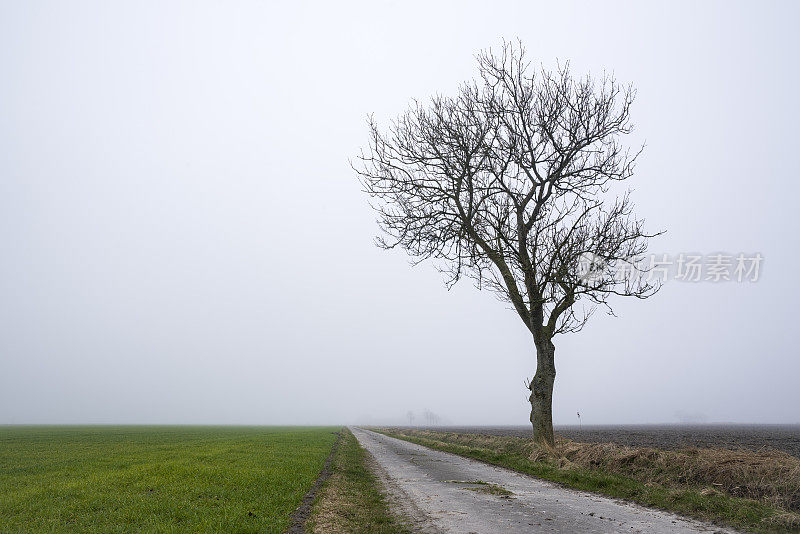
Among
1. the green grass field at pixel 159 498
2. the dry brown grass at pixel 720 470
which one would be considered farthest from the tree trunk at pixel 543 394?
the green grass field at pixel 159 498

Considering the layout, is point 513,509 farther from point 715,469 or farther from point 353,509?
point 715,469

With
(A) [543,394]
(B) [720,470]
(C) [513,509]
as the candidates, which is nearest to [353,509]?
(C) [513,509]

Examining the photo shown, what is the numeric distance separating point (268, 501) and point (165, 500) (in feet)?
8.79

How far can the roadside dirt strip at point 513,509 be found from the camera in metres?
7.12

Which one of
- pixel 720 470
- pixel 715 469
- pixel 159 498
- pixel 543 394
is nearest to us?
pixel 720 470

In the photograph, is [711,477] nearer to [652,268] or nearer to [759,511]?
[759,511]

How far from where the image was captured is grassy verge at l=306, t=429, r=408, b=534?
7832 millimetres

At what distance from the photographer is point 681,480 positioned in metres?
11.1

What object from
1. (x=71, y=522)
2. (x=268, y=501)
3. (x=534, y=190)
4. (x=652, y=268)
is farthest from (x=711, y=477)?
(x=71, y=522)

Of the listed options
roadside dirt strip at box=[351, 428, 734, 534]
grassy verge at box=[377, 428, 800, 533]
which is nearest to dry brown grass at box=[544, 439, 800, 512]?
grassy verge at box=[377, 428, 800, 533]

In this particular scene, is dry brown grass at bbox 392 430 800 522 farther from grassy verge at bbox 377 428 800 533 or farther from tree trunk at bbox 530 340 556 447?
tree trunk at bbox 530 340 556 447

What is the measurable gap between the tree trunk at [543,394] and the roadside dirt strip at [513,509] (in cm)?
527

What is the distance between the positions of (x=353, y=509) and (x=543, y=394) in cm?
1115

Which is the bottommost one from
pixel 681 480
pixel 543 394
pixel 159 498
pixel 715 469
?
pixel 159 498
